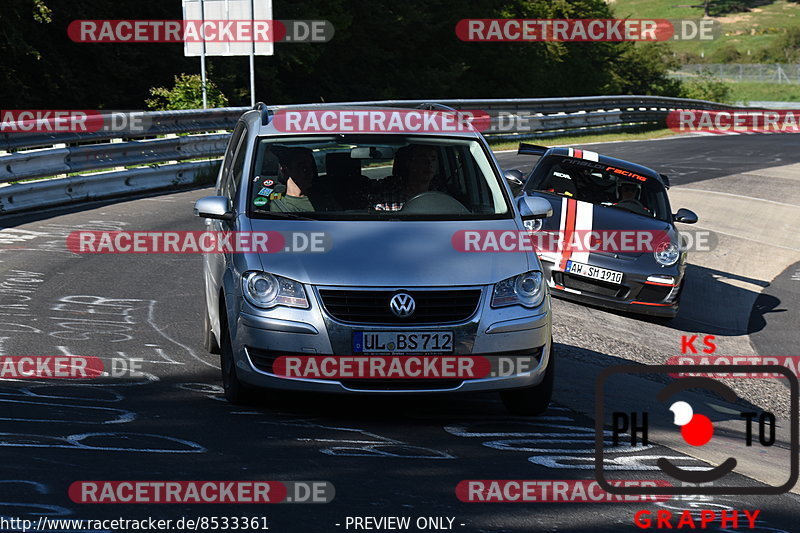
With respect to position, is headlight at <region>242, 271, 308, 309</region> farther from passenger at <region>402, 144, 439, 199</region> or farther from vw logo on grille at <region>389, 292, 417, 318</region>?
passenger at <region>402, 144, 439, 199</region>

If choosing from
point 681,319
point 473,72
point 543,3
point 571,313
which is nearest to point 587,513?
point 571,313

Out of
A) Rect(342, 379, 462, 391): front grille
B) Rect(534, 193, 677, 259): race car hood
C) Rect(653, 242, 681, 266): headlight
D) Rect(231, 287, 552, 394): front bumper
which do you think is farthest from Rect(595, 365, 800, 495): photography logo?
Rect(534, 193, 677, 259): race car hood

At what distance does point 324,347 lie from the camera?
21.3 feet

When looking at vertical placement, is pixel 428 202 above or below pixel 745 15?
below

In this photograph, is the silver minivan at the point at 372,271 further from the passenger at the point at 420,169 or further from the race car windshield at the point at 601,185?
the race car windshield at the point at 601,185

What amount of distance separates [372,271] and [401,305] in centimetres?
25

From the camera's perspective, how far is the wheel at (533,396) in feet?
23.2

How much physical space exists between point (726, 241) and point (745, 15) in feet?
487

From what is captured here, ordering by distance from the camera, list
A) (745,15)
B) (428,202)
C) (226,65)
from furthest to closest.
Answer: (745,15)
(226,65)
(428,202)

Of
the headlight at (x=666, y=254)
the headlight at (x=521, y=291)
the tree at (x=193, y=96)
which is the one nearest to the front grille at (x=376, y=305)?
the headlight at (x=521, y=291)

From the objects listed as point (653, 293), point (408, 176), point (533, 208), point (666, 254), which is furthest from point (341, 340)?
point (666, 254)

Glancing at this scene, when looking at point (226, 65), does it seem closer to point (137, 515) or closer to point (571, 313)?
point (571, 313)

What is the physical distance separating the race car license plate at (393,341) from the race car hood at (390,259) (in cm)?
27

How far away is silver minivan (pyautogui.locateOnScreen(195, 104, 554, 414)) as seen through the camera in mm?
6520
